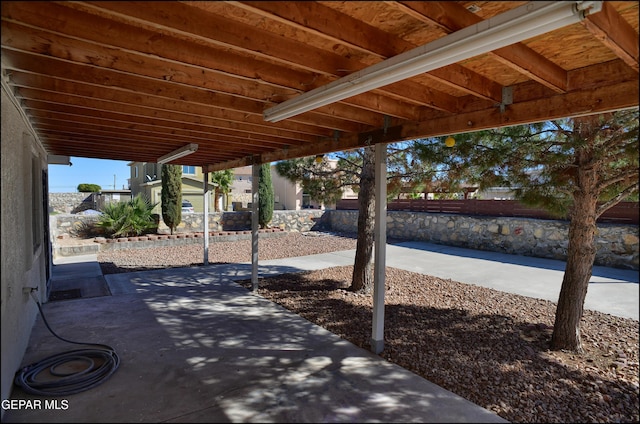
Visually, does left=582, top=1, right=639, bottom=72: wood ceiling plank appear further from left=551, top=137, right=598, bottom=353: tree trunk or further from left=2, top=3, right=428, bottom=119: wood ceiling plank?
left=551, top=137, right=598, bottom=353: tree trunk

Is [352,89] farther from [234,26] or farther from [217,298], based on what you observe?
[217,298]

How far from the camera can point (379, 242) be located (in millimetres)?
3895

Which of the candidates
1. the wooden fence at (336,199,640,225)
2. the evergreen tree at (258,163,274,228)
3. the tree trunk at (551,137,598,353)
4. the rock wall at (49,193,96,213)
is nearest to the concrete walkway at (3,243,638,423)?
the wooden fence at (336,199,640,225)

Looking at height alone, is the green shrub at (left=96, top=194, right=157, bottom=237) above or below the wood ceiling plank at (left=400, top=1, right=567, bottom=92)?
below

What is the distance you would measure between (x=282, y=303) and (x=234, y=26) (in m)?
4.28

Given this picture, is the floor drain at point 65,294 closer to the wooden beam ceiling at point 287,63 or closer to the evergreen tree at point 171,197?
the wooden beam ceiling at point 287,63

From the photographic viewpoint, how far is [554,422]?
2658 mm

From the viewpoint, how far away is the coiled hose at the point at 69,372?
118 inches

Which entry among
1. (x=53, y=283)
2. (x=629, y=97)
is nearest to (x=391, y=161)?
(x=629, y=97)

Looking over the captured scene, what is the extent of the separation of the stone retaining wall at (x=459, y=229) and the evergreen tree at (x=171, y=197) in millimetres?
882
